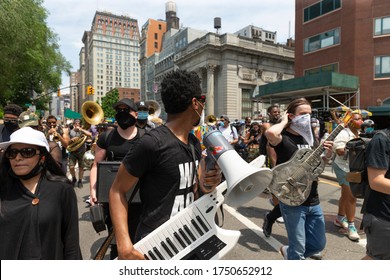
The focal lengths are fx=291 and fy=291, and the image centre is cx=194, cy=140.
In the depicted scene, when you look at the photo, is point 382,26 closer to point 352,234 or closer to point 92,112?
point 352,234

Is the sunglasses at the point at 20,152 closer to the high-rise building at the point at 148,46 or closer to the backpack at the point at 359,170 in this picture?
the backpack at the point at 359,170

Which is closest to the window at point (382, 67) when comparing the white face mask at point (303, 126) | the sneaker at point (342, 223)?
the sneaker at point (342, 223)

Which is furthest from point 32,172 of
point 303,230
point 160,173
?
point 303,230

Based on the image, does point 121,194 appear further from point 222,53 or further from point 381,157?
point 222,53

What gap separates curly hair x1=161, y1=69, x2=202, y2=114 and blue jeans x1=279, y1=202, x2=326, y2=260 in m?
1.77

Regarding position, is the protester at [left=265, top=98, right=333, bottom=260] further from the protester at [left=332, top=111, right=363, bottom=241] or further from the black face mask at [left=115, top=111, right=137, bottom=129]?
the black face mask at [left=115, top=111, right=137, bottom=129]

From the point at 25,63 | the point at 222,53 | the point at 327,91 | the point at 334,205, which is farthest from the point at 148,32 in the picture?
the point at 334,205

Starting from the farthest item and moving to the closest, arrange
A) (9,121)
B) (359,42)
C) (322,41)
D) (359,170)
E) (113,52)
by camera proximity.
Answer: (113,52) → (322,41) → (359,42) → (9,121) → (359,170)

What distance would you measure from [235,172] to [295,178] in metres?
1.58

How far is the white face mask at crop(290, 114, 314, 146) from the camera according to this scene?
10.5ft

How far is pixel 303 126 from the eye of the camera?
10.6ft

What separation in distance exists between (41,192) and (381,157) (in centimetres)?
247

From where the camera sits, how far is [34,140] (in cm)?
195

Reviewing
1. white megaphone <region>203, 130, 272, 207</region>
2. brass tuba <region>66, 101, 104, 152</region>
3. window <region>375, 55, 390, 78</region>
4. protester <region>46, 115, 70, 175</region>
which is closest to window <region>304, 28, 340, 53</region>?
window <region>375, 55, 390, 78</region>
